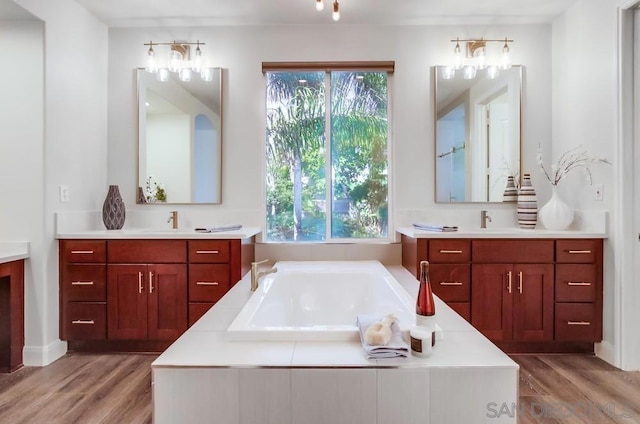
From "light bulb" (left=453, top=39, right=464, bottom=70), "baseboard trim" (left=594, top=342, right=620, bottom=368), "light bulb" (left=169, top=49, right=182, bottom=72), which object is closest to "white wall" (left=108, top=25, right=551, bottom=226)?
"light bulb" (left=453, top=39, right=464, bottom=70)

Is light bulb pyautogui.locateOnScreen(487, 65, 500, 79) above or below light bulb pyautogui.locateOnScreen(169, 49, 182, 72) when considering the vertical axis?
below

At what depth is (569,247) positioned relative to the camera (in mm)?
2516

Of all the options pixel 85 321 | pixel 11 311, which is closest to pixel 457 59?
pixel 85 321

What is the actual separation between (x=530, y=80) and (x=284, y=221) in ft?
7.77

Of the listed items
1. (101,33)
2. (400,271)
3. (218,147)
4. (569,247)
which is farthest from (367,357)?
(101,33)

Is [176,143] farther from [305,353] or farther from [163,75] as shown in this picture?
[305,353]

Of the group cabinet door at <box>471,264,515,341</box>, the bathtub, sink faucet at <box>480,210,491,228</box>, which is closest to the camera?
the bathtub

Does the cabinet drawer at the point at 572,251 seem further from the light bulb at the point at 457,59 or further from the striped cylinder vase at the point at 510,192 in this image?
the light bulb at the point at 457,59

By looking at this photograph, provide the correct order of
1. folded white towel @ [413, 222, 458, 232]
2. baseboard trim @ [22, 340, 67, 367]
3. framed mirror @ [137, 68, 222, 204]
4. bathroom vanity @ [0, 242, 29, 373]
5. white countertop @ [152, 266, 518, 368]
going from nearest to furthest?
white countertop @ [152, 266, 518, 368], bathroom vanity @ [0, 242, 29, 373], baseboard trim @ [22, 340, 67, 367], folded white towel @ [413, 222, 458, 232], framed mirror @ [137, 68, 222, 204]

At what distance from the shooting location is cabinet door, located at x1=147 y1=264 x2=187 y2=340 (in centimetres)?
255

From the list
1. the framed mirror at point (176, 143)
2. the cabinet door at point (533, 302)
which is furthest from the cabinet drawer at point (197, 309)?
the cabinet door at point (533, 302)

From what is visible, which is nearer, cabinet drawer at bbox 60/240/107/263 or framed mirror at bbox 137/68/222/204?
cabinet drawer at bbox 60/240/107/263

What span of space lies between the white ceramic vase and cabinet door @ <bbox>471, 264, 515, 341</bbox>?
576 mm

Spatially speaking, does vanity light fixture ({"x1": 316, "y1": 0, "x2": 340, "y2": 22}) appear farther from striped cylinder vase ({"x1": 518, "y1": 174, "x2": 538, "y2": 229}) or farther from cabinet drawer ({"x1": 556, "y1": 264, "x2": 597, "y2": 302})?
cabinet drawer ({"x1": 556, "y1": 264, "x2": 597, "y2": 302})
